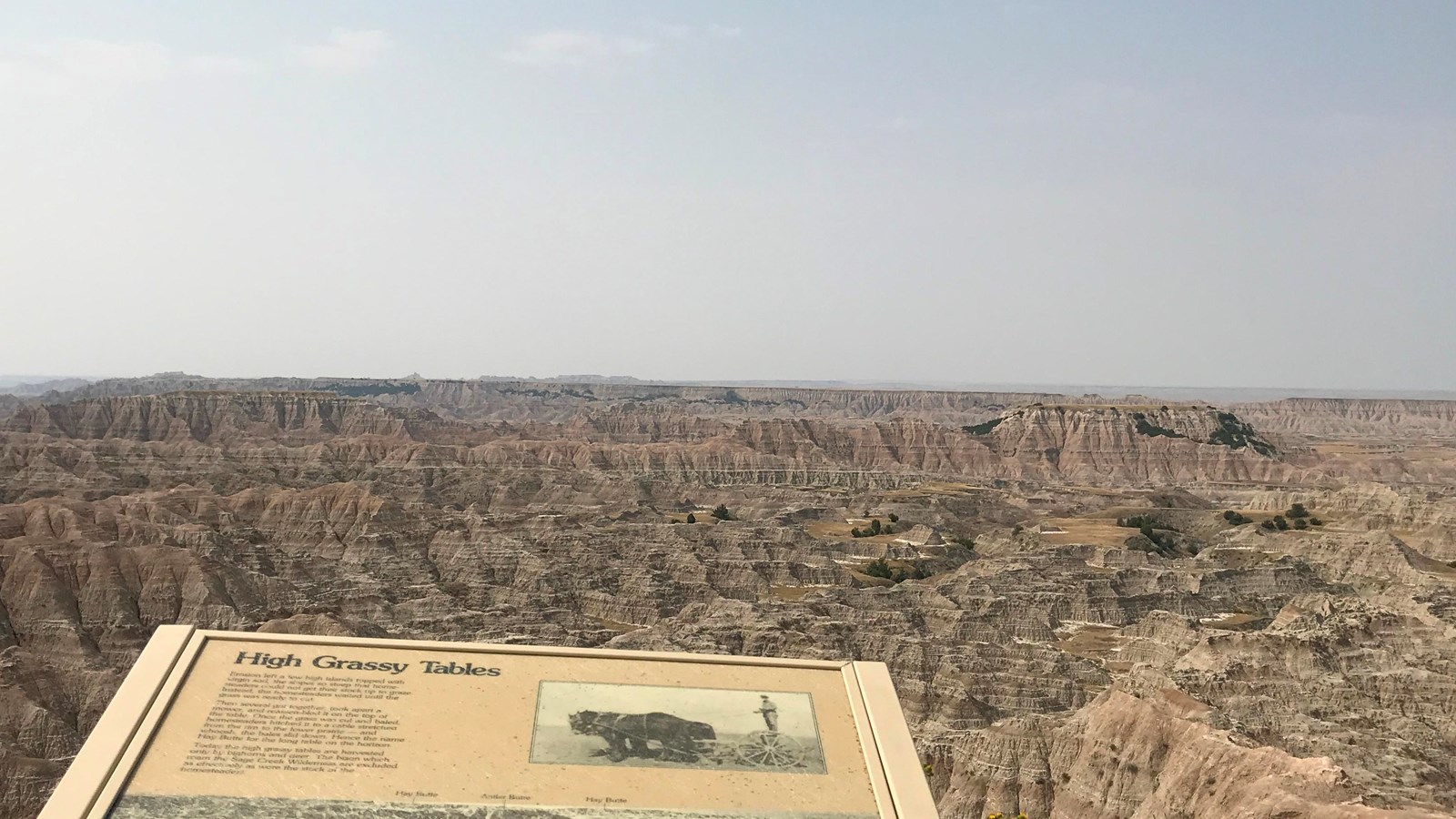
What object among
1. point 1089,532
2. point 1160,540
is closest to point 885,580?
point 1089,532

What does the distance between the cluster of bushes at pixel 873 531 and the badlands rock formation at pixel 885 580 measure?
2015 mm

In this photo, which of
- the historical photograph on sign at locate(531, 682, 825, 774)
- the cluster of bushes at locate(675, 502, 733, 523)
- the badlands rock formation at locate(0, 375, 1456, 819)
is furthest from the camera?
the cluster of bushes at locate(675, 502, 733, 523)

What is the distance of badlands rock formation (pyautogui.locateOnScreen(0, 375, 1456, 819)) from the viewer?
107ft

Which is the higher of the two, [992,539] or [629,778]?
[629,778]

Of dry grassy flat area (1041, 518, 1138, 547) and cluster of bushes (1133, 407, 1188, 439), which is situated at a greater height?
cluster of bushes (1133, 407, 1188, 439)

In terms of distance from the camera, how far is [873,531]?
9544cm

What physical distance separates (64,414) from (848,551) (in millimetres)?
94719

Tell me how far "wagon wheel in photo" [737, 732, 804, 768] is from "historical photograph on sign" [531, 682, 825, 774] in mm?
11

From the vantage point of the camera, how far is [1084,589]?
6250cm

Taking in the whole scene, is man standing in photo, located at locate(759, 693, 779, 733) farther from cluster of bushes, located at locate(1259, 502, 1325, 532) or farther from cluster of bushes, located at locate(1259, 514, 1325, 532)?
cluster of bushes, located at locate(1259, 514, 1325, 532)

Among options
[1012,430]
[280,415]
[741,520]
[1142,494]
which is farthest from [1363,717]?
[280,415]

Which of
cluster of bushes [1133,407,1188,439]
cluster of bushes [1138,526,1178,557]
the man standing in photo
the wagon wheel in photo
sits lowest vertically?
cluster of bushes [1138,526,1178,557]

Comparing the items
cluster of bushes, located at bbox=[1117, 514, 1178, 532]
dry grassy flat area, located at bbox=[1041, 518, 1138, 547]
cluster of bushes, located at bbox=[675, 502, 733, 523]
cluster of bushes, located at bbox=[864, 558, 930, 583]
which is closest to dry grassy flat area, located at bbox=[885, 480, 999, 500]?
dry grassy flat area, located at bbox=[1041, 518, 1138, 547]

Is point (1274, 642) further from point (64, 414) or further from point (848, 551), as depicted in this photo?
point (64, 414)
